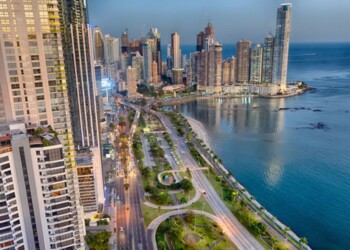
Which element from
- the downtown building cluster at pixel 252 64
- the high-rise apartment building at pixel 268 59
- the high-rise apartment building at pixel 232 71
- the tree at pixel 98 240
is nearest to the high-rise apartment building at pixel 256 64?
the downtown building cluster at pixel 252 64

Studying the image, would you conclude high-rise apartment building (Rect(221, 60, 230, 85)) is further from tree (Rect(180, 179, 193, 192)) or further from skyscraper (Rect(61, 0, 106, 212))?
skyscraper (Rect(61, 0, 106, 212))

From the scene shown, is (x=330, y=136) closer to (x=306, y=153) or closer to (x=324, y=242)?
(x=306, y=153)

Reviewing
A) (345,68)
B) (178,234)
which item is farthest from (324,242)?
(345,68)

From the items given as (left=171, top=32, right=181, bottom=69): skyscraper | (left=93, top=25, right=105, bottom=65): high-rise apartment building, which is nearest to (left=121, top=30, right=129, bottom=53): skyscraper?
(left=171, top=32, right=181, bottom=69): skyscraper

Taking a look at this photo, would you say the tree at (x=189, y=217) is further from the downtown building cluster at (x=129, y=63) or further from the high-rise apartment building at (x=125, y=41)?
the high-rise apartment building at (x=125, y=41)

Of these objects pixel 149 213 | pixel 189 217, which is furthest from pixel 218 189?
pixel 149 213

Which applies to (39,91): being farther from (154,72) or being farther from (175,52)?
(175,52)
